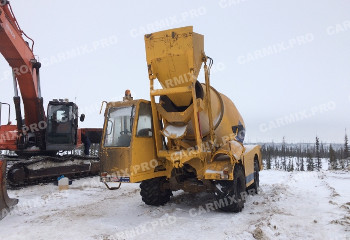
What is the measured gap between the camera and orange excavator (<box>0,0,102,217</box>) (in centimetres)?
947

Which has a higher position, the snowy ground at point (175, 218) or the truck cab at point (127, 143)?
the truck cab at point (127, 143)

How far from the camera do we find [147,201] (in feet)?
25.5

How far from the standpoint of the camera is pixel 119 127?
6.84m

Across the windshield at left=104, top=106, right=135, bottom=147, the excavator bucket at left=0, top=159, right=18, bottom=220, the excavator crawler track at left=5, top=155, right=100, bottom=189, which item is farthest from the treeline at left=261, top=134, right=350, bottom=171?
the excavator bucket at left=0, top=159, right=18, bottom=220

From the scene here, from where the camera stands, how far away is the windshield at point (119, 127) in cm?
668

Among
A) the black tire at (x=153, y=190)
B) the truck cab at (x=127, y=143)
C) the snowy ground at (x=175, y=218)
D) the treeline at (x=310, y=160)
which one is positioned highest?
the truck cab at (x=127, y=143)

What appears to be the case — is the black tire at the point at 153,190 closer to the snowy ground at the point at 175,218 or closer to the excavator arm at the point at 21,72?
the snowy ground at the point at 175,218

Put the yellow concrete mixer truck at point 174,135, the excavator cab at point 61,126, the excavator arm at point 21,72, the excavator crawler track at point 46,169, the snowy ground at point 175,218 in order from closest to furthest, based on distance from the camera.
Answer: the snowy ground at point 175,218 → the yellow concrete mixer truck at point 174,135 → the excavator arm at point 21,72 → the excavator crawler track at point 46,169 → the excavator cab at point 61,126

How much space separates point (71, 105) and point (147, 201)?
6.43 metres

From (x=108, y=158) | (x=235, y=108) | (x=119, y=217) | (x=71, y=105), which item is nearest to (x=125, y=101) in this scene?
(x=108, y=158)

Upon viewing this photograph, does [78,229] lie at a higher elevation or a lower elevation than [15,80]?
lower

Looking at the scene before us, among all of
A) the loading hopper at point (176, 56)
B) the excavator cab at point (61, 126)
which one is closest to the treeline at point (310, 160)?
the excavator cab at point (61, 126)

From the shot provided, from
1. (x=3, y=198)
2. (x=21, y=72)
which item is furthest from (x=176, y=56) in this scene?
(x=21, y=72)

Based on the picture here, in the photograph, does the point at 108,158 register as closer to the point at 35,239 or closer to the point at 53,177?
the point at 35,239
